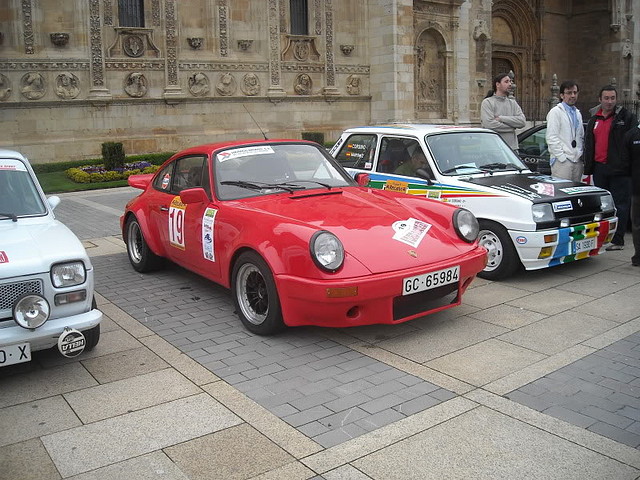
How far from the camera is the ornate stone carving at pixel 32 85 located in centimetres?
1836

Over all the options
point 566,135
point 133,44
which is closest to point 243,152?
point 566,135

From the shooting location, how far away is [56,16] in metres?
18.8

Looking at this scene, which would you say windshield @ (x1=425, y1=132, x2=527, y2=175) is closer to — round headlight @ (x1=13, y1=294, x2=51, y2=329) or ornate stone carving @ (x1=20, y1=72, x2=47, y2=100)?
round headlight @ (x1=13, y1=294, x2=51, y2=329)

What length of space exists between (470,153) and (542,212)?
143 centimetres

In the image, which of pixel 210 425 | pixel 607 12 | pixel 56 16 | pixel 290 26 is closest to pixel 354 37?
pixel 290 26

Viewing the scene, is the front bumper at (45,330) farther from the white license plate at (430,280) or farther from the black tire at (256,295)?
the white license plate at (430,280)

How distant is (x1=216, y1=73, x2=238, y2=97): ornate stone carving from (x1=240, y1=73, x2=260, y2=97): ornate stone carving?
340mm

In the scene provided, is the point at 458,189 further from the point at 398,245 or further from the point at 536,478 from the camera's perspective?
the point at 536,478

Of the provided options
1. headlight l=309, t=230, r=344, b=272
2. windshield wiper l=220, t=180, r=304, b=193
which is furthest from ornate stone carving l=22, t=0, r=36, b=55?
headlight l=309, t=230, r=344, b=272

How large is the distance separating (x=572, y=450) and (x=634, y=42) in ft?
Answer: 121

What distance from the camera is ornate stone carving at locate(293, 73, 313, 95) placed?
23367 millimetres

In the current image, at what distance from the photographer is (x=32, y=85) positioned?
18453 mm

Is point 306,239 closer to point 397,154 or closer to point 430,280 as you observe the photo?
point 430,280

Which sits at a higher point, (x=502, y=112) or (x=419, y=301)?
(x=502, y=112)
